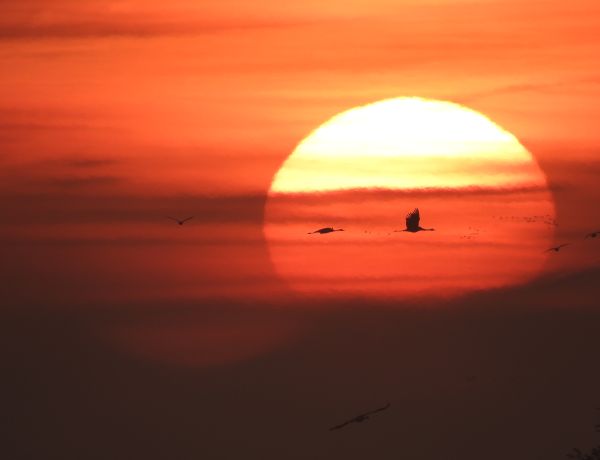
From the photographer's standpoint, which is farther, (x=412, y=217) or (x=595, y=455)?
(x=412, y=217)

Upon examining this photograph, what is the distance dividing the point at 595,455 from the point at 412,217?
54.7m

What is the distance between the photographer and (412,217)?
575ft

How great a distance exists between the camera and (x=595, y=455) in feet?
403
